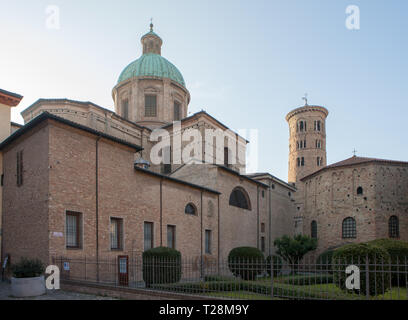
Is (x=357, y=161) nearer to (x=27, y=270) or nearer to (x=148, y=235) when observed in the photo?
(x=148, y=235)

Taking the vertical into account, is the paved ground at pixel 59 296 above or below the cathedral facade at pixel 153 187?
below

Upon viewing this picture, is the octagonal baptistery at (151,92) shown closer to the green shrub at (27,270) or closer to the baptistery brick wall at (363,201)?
the baptistery brick wall at (363,201)

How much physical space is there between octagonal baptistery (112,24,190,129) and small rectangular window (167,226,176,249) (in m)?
14.6

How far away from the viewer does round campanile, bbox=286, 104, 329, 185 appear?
57.8 meters

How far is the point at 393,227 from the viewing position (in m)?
29.2

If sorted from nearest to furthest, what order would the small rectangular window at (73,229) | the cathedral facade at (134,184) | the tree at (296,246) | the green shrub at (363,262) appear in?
the green shrub at (363,262), the cathedral facade at (134,184), the small rectangular window at (73,229), the tree at (296,246)

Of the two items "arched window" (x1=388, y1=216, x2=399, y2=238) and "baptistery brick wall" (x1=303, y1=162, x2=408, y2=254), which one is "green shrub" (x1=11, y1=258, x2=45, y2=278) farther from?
"arched window" (x1=388, y1=216, x2=399, y2=238)

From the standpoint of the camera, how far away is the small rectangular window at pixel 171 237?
20266 mm

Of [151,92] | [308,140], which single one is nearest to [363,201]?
[151,92]

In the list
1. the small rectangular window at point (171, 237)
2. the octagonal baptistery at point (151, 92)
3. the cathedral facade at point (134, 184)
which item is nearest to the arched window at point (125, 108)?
the octagonal baptistery at point (151, 92)

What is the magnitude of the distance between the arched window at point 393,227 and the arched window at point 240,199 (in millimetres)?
10649

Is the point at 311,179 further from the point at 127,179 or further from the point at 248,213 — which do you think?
the point at 127,179

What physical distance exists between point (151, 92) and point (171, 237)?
17103 millimetres
